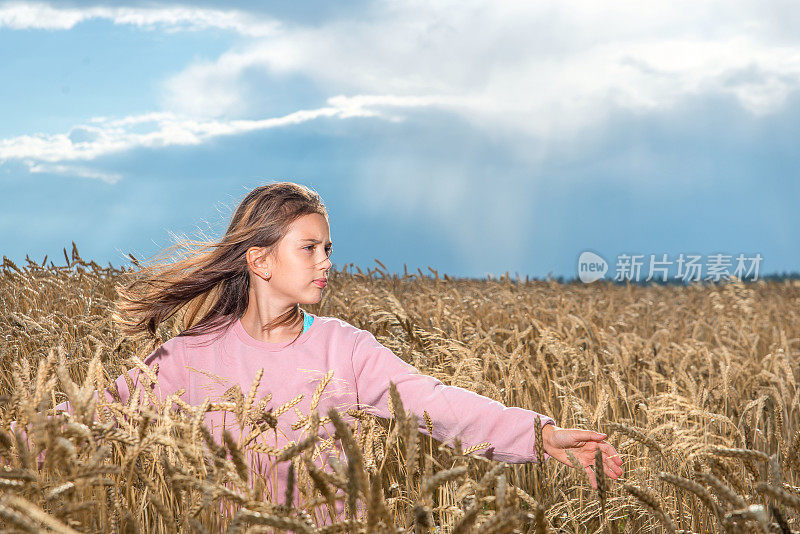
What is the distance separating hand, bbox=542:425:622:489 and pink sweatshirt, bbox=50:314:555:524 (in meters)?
0.22

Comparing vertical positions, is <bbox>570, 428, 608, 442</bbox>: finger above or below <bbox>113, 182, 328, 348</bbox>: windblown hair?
below

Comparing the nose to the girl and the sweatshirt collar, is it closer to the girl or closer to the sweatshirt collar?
the girl

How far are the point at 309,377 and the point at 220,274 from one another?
0.55m

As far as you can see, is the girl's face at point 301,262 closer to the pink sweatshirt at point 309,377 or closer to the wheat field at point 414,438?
the pink sweatshirt at point 309,377

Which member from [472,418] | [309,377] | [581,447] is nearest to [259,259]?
[309,377]

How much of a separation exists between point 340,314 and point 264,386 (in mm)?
1785

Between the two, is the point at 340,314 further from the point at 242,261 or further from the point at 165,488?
the point at 165,488

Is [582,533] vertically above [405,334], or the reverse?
[405,334]

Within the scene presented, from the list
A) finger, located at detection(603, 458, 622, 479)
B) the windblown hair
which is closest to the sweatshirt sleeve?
finger, located at detection(603, 458, 622, 479)

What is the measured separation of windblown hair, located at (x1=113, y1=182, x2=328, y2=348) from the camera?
7.70 feet

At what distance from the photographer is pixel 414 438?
923 mm

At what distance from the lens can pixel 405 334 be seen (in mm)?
3445

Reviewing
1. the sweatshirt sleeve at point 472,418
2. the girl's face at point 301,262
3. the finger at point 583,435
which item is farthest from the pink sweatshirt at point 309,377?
the finger at point 583,435

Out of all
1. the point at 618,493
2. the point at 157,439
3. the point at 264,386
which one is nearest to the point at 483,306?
the point at 618,493
